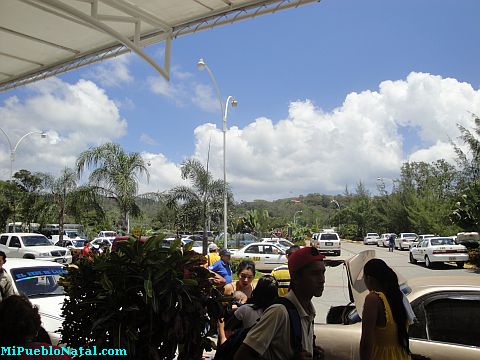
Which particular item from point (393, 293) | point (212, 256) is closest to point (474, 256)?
point (212, 256)

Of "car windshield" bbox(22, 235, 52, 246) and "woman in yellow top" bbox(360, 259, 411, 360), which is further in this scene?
"car windshield" bbox(22, 235, 52, 246)

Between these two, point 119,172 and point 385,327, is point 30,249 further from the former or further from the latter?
point 385,327

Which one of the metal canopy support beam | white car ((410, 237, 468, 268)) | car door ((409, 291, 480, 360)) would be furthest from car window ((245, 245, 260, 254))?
car door ((409, 291, 480, 360))

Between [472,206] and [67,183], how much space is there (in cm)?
2477

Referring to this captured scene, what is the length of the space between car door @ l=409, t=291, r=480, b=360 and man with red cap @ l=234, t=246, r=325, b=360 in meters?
1.79

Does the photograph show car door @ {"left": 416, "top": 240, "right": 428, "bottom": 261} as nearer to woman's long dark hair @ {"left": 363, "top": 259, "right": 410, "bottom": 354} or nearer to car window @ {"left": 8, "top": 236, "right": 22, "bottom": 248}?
car window @ {"left": 8, "top": 236, "right": 22, "bottom": 248}

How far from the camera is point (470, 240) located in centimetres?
2384

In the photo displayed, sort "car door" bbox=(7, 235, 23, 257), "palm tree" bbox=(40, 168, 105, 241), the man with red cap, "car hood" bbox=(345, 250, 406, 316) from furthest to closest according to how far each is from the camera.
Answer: "palm tree" bbox=(40, 168, 105, 241)
"car door" bbox=(7, 235, 23, 257)
"car hood" bbox=(345, 250, 406, 316)
the man with red cap

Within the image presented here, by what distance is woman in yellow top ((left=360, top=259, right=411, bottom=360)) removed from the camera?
2.85m

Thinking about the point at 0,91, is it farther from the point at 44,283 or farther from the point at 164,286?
the point at 164,286

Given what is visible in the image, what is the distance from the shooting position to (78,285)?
3.32 meters

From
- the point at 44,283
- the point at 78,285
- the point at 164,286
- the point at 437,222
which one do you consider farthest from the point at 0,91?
the point at 437,222

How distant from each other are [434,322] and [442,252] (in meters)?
19.0

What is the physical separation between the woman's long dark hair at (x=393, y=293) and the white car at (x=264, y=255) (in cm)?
1706
